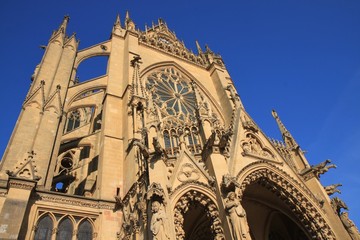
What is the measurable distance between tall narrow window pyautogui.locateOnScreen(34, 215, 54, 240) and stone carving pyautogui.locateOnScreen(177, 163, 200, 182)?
14.1 ft

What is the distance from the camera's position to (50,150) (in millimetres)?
11055

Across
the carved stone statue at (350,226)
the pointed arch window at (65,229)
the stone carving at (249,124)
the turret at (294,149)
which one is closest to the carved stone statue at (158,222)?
the pointed arch window at (65,229)

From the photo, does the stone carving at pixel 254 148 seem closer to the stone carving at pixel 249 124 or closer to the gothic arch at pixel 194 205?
the stone carving at pixel 249 124

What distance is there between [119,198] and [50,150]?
3.17 meters

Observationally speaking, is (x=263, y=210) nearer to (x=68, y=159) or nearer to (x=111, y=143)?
(x=111, y=143)

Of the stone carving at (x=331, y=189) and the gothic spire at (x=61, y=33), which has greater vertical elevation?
the gothic spire at (x=61, y=33)

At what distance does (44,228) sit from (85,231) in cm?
124

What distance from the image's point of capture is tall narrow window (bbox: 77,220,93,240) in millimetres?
9562

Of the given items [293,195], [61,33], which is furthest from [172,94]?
[293,195]

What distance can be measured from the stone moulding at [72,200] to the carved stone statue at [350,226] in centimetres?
823

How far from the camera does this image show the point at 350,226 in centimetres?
1057

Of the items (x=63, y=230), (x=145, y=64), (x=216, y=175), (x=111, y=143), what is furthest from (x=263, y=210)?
(x=145, y=64)

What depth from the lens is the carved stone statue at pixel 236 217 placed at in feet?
24.8

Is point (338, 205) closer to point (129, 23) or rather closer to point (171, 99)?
point (171, 99)
